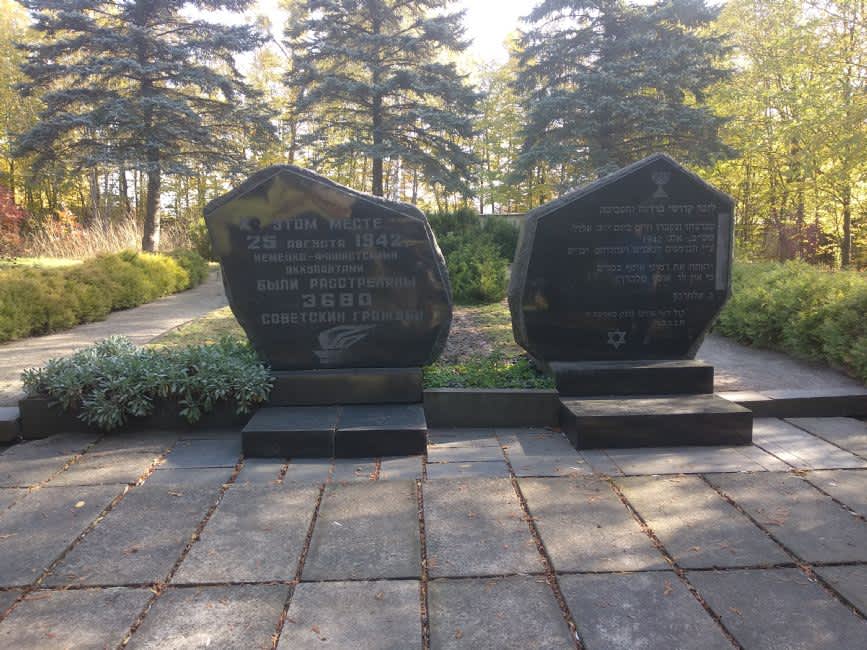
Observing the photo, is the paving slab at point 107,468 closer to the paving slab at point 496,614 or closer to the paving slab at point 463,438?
the paving slab at point 463,438

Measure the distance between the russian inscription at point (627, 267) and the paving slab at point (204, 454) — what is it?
268 centimetres

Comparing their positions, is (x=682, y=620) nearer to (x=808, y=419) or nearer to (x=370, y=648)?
(x=370, y=648)

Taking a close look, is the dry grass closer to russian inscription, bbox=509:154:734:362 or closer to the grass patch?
the grass patch

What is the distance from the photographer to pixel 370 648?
2025 millimetres

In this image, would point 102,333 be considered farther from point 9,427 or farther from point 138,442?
point 138,442

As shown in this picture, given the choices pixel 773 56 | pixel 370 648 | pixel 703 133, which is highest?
pixel 773 56

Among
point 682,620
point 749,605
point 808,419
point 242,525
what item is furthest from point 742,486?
point 242,525

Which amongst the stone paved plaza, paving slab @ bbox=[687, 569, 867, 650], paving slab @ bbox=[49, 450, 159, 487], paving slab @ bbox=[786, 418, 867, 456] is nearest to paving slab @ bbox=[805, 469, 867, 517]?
the stone paved plaza

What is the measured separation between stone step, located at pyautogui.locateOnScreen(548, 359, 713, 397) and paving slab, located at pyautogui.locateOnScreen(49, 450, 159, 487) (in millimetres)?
3212

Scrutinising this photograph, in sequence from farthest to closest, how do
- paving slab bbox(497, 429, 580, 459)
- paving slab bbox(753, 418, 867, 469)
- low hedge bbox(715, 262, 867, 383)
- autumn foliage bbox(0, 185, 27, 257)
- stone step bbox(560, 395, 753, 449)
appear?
autumn foliage bbox(0, 185, 27, 257)
low hedge bbox(715, 262, 867, 383)
stone step bbox(560, 395, 753, 449)
paving slab bbox(497, 429, 580, 459)
paving slab bbox(753, 418, 867, 469)

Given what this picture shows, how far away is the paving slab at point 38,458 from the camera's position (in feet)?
11.7

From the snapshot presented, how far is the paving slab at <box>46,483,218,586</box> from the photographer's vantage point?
98.3 inches

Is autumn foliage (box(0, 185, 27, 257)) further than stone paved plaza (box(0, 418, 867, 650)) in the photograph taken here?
Yes

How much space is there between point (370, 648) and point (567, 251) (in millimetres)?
3810
